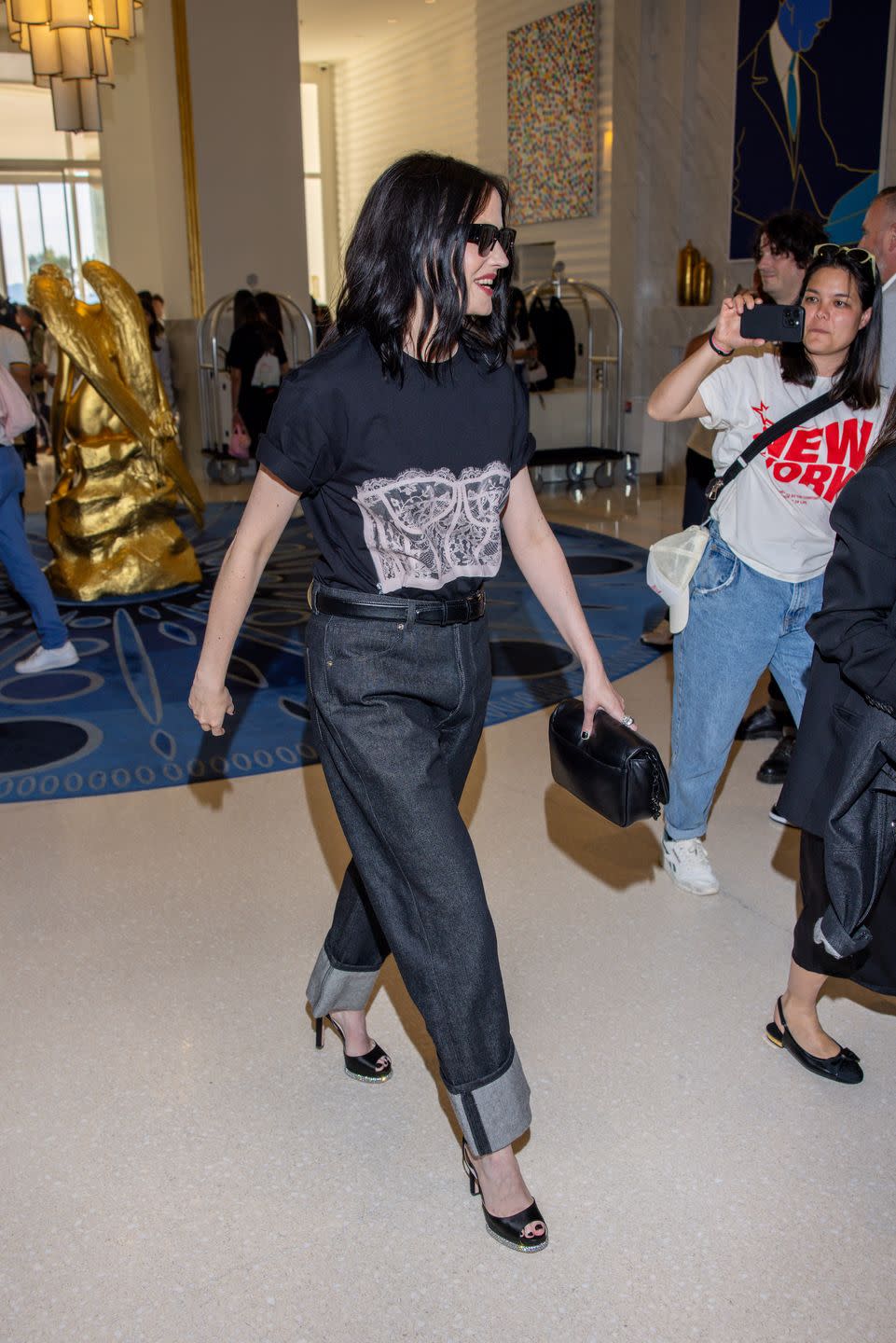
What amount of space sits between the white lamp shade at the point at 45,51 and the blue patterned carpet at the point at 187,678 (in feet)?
11.5

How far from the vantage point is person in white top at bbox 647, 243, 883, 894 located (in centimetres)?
233

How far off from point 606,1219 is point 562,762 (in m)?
0.71

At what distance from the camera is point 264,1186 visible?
76.6 inches

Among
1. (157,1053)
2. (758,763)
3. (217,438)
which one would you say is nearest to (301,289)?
(217,438)

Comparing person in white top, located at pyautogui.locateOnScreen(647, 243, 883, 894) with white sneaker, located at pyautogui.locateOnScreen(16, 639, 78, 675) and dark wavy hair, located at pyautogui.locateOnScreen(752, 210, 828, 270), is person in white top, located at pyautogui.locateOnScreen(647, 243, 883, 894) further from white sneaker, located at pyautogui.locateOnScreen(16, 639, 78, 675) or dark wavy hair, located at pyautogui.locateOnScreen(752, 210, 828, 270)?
white sneaker, located at pyautogui.locateOnScreen(16, 639, 78, 675)

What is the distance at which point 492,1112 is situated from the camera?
69.2 inches

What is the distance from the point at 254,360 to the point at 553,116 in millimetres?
4129

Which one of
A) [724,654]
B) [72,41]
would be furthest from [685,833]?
[72,41]

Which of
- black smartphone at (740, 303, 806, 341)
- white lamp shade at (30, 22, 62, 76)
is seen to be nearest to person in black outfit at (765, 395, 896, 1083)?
black smartphone at (740, 303, 806, 341)

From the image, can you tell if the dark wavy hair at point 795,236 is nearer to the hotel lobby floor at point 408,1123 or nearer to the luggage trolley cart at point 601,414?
the hotel lobby floor at point 408,1123

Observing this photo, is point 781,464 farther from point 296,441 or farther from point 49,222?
point 49,222

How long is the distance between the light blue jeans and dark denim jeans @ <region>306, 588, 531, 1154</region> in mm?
995

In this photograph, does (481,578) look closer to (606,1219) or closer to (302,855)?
(606,1219)

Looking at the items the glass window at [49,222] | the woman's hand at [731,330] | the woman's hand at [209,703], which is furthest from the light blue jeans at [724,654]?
→ the glass window at [49,222]
